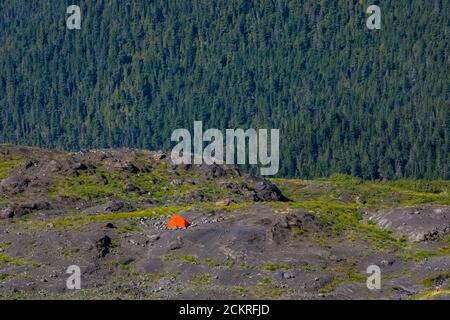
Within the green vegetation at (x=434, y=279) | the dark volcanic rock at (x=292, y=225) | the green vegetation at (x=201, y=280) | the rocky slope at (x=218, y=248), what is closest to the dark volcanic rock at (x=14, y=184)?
the rocky slope at (x=218, y=248)

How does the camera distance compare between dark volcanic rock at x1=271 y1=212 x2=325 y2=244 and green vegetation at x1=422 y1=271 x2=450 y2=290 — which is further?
dark volcanic rock at x1=271 y1=212 x2=325 y2=244

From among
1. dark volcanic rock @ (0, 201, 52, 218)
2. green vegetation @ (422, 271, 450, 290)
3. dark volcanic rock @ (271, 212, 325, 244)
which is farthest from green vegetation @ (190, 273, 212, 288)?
dark volcanic rock @ (0, 201, 52, 218)

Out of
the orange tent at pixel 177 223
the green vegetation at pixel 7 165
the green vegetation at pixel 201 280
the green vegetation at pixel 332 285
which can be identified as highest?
the orange tent at pixel 177 223

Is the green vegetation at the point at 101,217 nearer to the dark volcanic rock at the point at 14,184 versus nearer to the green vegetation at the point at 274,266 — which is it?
the dark volcanic rock at the point at 14,184

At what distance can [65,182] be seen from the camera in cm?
17988

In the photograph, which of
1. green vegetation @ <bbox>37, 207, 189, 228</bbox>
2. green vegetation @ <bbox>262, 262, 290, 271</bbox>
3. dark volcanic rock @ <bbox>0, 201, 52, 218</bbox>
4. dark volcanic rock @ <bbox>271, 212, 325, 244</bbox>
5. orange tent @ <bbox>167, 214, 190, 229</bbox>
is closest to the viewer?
green vegetation @ <bbox>262, 262, 290, 271</bbox>

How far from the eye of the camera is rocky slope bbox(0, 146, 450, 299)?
130000 mm

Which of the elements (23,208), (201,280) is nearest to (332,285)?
(201,280)

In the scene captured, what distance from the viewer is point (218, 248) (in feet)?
460

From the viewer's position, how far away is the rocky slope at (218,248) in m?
130

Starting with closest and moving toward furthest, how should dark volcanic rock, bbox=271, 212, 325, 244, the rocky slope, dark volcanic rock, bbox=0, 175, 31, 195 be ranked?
the rocky slope < dark volcanic rock, bbox=271, 212, 325, 244 < dark volcanic rock, bbox=0, 175, 31, 195

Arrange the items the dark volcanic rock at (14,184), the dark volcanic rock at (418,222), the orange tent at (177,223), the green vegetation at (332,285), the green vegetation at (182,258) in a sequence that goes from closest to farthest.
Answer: the green vegetation at (332,285) < the green vegetation at (182,258) < the dark volcanic rock at (418,222) < the orange tent at (177,223) < the dark volcanic rock at (14,184)

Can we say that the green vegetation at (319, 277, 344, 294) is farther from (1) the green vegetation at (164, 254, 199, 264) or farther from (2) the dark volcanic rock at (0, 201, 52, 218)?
(2) the dark volcanic rock at (0, 201, 52, 218)
